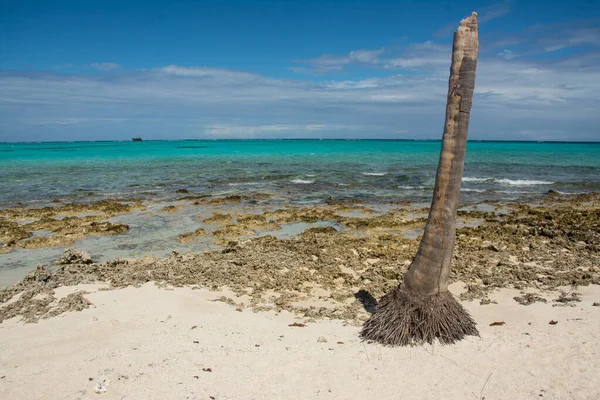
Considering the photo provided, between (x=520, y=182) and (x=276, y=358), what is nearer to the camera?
(x=276, y=358)

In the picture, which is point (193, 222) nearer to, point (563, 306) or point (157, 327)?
point (157, 327)

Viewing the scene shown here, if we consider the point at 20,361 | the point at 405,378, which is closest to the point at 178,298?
the point at 20,361

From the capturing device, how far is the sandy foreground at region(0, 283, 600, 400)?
448 cm

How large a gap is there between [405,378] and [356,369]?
22.6 inches

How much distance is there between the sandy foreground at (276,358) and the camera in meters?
4.48

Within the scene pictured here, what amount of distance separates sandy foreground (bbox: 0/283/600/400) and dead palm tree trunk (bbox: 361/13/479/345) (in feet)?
0.69

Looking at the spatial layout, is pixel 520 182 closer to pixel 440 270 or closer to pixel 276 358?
pixel 440 270

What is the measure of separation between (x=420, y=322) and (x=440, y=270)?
736 millimetres

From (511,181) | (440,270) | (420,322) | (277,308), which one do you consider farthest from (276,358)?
(511,181)

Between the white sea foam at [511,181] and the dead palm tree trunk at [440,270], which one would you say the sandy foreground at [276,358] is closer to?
the dead palm tree trunk at [440,270]

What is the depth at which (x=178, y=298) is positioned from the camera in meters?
7.06

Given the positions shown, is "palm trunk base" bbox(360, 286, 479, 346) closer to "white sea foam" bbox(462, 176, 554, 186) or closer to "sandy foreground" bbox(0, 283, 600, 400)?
"sandy foreground" bbox(0, 283, 600, 400)

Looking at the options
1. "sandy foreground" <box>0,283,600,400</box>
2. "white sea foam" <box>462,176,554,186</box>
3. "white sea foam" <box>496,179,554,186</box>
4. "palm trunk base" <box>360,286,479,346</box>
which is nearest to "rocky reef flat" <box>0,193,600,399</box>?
"sandy foreground" <box>0,283,600,400</box>

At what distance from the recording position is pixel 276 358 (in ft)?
16.9
